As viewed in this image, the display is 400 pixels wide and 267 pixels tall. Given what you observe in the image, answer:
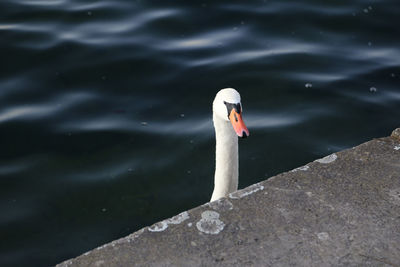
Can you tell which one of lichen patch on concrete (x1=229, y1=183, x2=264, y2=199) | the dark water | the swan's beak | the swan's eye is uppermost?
the swan's eye

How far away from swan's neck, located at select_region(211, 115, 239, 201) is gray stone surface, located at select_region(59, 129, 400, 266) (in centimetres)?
71

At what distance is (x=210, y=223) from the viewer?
298cm

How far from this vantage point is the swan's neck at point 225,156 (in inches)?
155

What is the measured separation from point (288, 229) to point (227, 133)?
3.78 feet

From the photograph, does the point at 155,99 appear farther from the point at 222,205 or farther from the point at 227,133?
the point at 222,205

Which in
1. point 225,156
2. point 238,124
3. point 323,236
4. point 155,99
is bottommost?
point 155,99

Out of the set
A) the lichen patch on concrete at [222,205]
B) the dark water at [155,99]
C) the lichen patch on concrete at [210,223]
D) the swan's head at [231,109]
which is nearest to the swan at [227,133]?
the swan's head at [231,109]

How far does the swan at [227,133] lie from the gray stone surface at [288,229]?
1.89ft

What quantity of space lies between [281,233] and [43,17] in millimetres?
6554

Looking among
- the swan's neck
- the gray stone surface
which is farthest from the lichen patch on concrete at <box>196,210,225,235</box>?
the swan's neck

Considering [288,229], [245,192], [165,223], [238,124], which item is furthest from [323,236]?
[238,124]

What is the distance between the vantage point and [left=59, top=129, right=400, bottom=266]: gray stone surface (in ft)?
9.09

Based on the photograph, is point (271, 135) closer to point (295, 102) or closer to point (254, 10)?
point (295, 102)

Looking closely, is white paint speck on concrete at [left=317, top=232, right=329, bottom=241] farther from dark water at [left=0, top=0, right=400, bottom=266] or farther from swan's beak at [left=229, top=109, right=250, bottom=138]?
dark water at [left=0, top=0, right=400, bottom=266]
